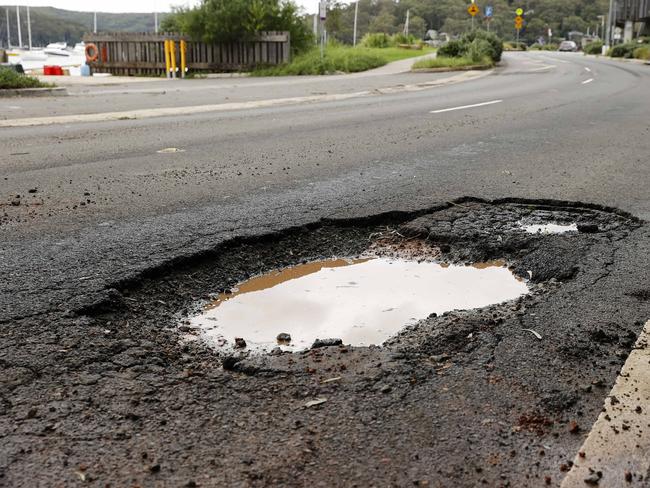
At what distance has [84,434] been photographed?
8.09ft

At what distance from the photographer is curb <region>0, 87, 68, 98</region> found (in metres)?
16.5

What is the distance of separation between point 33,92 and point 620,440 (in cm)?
1708

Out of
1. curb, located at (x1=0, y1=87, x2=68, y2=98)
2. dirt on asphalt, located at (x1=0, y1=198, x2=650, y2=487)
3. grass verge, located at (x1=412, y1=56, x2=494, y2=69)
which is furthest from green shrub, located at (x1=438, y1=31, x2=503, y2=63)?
dirt on asphalt, located at (x1=0, y1=198, x2=650, y2=487)

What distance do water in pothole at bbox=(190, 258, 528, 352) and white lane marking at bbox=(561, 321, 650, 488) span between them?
46.5 inches

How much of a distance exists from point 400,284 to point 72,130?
774 cm

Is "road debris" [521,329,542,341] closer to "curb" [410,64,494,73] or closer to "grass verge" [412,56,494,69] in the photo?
"curb" [410,64,494,73]

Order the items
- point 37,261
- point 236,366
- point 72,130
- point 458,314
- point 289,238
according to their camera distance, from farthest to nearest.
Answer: point 72,130, point 289,238, point 37,261, point 458,314, point 236,366

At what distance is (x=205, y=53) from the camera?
2912 centimetres

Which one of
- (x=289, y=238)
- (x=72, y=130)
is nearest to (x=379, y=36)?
(x=72, y=130)

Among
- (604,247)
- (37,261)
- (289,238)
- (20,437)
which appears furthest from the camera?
(289,238)

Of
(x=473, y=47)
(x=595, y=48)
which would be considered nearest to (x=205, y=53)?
(x=473, y=47)

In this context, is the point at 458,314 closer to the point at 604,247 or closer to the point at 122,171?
the point at 604,247

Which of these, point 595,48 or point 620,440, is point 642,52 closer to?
point 595,48

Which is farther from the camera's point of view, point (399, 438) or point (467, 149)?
point (467, 149)
